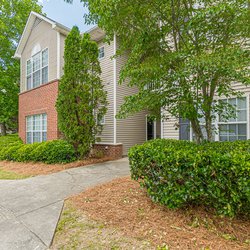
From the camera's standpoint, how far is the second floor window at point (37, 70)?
1139cm

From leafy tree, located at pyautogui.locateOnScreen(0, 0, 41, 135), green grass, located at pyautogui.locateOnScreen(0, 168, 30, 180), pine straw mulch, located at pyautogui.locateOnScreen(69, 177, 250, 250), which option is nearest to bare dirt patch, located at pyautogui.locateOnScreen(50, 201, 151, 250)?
pine straw mulch, located at pyautogui.locateOnScreen(69, 177, 250, 250)

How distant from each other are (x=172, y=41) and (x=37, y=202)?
4.71 m

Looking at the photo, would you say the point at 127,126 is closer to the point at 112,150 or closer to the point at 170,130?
the point at 112,150

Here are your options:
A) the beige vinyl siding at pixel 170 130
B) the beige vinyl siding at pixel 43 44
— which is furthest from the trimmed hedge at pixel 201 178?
the beige vinyl siding at pixel 43 44

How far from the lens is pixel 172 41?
167 inches

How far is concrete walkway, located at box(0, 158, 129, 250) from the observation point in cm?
285

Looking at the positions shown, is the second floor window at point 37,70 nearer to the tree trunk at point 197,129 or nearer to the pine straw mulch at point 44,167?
the pine straw mulch at point 44,167

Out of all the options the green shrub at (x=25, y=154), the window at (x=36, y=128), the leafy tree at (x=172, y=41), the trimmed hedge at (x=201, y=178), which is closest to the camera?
the trimmed hedge at (x=201, y=178)

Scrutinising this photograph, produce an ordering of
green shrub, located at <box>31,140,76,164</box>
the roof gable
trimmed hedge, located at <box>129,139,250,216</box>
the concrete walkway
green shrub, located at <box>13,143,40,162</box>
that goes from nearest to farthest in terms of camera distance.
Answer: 1. trimmed hedge, located at <box>129,139,250,216</box>
2. the concrete walkway
3. green shrub, located at <box>31,140,76,164</box>
4. green shrub, located at <box>13,143,40,162</box>
5. the roof gable

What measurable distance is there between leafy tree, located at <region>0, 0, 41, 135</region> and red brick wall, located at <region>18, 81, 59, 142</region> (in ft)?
10.2

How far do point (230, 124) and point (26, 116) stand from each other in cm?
1208

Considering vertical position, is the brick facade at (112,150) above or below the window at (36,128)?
below

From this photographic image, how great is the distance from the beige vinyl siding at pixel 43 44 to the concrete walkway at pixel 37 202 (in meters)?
6.60

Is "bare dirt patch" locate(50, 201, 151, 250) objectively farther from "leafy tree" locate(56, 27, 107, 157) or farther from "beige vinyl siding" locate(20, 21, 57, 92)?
"beige vinyl siding" locate(20, 21, 57, 92)
